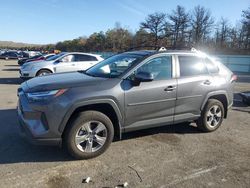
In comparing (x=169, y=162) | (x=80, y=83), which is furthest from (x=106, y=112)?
(x=169, y=162)

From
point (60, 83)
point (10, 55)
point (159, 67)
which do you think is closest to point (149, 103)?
point (159, 67)

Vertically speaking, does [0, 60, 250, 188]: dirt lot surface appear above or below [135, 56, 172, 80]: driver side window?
below

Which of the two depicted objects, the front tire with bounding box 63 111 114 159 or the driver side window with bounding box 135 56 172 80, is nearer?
the front tire with bounding box 63 111 114 159

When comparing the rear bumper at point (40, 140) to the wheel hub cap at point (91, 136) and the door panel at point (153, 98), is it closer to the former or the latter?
the wheel hub cap at point (91, 136)

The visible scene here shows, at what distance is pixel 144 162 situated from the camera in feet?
14.5

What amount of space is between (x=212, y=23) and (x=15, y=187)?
6532cm

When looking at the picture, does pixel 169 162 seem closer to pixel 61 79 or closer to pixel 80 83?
pixel 80 83


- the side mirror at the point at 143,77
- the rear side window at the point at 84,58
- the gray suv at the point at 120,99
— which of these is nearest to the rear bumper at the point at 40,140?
the gray suv at the point at 120,99

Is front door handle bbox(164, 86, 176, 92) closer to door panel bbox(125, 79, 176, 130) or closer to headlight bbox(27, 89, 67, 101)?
door panel bbox(125, 79, 176, 130)

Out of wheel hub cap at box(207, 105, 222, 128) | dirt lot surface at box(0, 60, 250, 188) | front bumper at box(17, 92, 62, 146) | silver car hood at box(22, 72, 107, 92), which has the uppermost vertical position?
silver car hood at box(22, 72, 107, 92)

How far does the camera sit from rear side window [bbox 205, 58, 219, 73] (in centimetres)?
593

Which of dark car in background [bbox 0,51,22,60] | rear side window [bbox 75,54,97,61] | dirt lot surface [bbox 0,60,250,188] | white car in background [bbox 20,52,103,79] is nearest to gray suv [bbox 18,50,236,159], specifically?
dirt lot surface [bbox 0,60,250,188]

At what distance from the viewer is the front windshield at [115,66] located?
4.98 metres

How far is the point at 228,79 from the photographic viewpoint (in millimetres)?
6191
